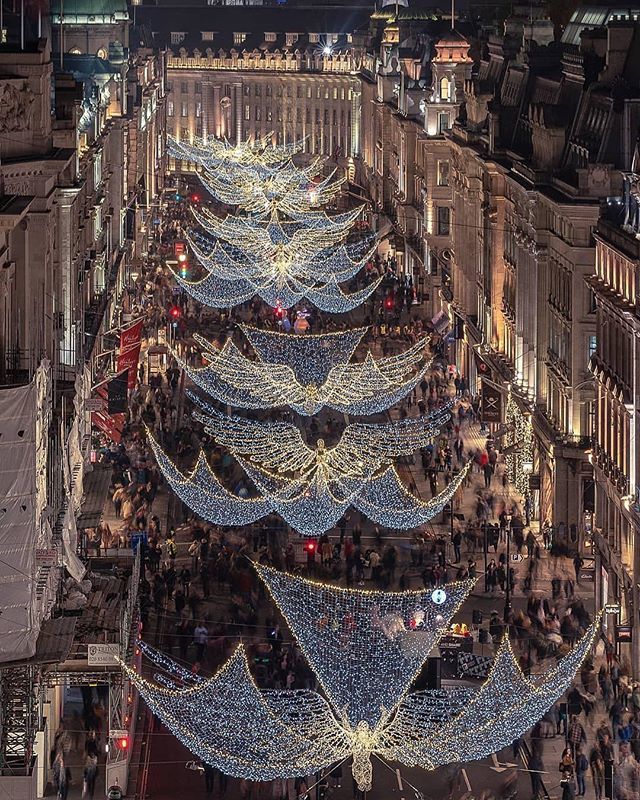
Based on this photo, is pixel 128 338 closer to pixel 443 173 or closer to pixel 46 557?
pixel 46 557

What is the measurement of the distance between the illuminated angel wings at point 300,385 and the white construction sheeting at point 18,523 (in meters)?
38.3

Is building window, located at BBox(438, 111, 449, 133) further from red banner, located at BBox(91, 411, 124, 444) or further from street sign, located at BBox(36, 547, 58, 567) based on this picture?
street sign, located at BBox(36, 547, 58, 567)

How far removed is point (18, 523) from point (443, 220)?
75.4 meters

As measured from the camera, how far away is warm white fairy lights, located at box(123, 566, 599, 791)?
39.7 meters

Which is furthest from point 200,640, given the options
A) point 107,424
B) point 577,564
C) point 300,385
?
point 300,385

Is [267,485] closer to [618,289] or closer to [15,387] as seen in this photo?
[618,289]

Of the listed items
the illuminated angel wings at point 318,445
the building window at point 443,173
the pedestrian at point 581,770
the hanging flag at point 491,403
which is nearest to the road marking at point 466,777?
the pedestrian at point 581,770

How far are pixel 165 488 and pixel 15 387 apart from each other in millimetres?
34105

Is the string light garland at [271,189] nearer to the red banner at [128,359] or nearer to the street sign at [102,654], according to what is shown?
the red banner at [128,359]

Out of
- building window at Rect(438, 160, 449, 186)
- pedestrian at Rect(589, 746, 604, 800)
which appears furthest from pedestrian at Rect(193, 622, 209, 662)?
building window at Rect(438, 160, 449, 186)

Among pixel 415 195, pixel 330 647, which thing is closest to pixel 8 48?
pixel 330 647

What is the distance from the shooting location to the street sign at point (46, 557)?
37.7 metres

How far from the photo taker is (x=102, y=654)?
134 ft

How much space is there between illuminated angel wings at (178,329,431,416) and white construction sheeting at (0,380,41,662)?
38338 mm
